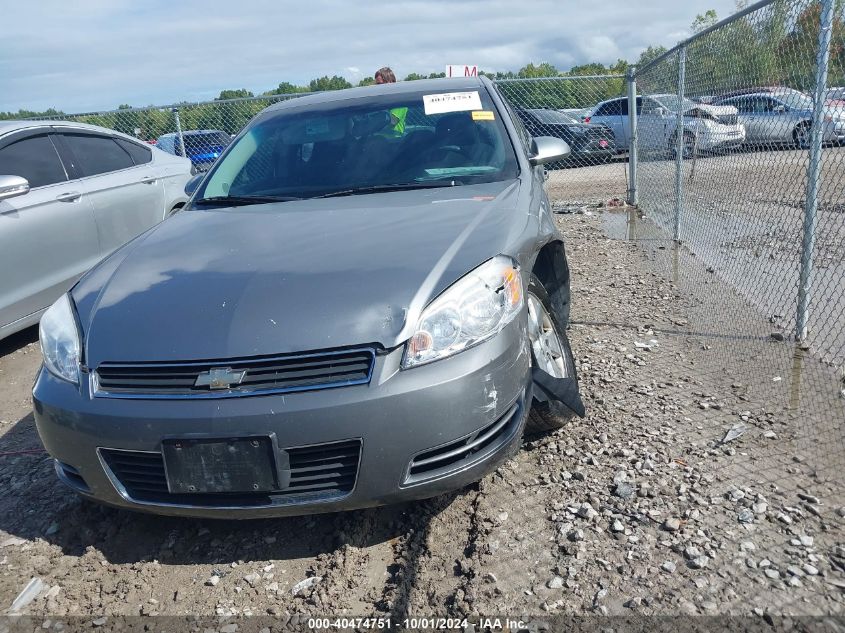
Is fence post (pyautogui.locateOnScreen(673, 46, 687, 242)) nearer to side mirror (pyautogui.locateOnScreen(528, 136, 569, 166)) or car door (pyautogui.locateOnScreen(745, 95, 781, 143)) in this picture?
car door (pyautogui.locateOnScreen(745, 95, 781, 143))

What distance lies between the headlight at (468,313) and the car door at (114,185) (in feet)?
14.1

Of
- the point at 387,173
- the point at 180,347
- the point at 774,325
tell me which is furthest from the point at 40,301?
the point at 774,325

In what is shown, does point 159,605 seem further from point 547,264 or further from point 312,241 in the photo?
point 547,264

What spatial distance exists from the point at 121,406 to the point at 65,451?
365 mm

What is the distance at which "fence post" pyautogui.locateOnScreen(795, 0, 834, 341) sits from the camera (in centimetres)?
373

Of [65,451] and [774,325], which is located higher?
[65,451]

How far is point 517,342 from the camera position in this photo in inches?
103

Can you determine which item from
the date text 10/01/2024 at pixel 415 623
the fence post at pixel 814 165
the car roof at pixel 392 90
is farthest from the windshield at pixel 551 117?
the date text 10/01/2024 at pixel 415 623

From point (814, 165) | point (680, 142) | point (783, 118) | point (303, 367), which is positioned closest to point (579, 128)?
point (680, 142)

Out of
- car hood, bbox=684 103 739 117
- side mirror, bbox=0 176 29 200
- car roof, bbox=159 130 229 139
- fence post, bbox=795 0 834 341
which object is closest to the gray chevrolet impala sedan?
fence post, bbox=795 0 834 341

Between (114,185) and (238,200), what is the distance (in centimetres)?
289

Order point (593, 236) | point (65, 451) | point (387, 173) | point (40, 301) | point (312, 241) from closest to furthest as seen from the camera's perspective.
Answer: point (65, 451) → point (312, 241) → point (387, 173) → point (40, 301) → point (593, 236)

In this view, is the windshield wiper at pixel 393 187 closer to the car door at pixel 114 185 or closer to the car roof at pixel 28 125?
the car door at pixel 114 185

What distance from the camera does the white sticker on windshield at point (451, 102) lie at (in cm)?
407
